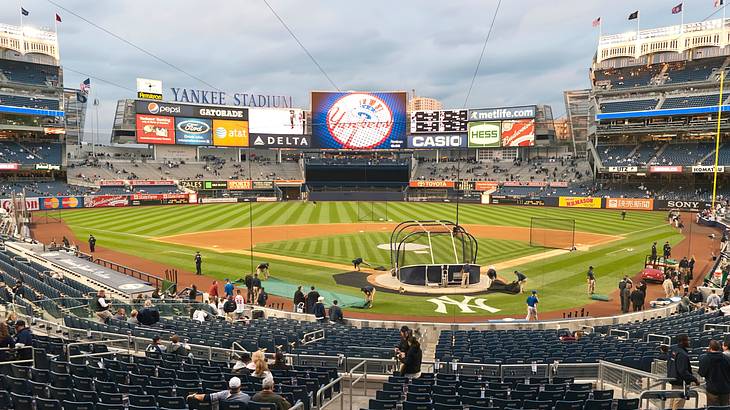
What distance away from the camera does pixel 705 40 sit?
241 feet

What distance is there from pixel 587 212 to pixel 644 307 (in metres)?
44.5

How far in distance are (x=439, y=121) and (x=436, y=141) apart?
3.82m

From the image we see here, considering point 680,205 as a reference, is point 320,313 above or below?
below

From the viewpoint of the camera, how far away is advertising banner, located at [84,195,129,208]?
223ft

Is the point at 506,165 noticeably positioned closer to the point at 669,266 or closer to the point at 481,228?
the point at 481,228

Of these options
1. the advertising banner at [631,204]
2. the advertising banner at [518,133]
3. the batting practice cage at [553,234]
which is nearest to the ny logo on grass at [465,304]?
the batting practice cage at [553,234]

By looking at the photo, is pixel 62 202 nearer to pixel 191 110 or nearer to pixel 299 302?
pixel 191 110

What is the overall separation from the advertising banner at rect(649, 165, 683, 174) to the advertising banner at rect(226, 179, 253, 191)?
65.3 m

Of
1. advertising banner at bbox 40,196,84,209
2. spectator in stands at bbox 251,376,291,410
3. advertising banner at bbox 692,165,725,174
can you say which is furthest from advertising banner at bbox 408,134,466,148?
spectator in stands at bbox 251,376,291,410

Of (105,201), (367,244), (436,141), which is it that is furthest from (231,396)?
(436,141)

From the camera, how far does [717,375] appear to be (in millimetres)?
7070

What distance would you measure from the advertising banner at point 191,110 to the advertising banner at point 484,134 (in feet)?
141

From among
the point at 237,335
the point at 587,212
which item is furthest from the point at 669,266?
the point at 587,212

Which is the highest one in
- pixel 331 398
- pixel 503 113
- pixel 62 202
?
pixel 503 113
